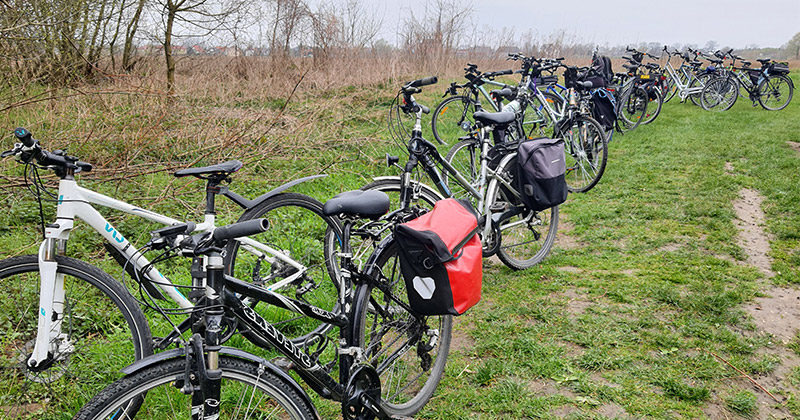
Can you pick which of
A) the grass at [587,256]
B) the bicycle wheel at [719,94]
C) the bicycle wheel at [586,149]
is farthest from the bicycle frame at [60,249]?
the bicycle wheel at [719,94]

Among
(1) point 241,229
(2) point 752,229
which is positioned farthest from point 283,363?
(2) point 752,229

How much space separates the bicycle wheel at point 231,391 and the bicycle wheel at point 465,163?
209 cm

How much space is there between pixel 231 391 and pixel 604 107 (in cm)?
695

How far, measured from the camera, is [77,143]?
4.81 meters

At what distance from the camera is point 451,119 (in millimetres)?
9258

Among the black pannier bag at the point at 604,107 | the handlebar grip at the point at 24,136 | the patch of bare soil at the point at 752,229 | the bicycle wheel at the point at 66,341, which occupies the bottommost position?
the bicycle wheel at the point at 66,341

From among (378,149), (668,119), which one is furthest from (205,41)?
(668,119)

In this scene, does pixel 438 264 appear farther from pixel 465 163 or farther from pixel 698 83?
pixel 698 83

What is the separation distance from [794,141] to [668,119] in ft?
8.54

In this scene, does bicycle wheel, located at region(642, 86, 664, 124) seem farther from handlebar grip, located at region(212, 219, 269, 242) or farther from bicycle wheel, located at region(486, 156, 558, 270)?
handlebar grip, located at region(212, 219, 269, 242)

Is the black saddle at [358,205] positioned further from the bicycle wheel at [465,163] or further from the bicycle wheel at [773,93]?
the bicycle wheel at [773,93]

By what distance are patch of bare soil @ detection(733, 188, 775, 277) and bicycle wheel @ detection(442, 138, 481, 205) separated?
88.9 inches

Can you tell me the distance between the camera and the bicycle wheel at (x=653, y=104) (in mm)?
9922

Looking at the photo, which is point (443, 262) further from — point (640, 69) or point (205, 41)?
point (640, 69)
